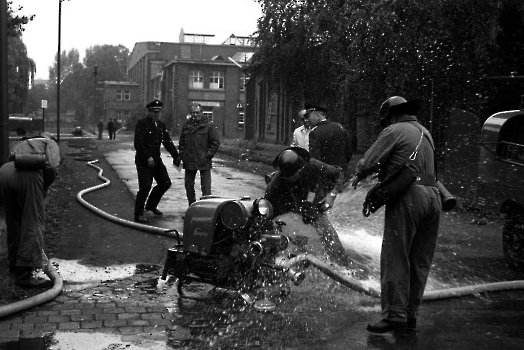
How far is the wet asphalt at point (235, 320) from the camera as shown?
201 inches

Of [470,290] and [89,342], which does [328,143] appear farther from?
[89,342]

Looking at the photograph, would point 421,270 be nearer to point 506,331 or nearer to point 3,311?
point 506,331

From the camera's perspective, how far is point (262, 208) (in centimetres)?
619

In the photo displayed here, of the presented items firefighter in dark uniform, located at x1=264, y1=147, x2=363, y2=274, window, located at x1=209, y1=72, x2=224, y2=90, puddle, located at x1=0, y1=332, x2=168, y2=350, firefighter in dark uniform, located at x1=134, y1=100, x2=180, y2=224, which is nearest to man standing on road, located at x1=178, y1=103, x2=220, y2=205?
firefighter in dark uniform, located at x1=134, y1=100, x2=180, y2=224

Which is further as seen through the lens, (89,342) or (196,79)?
(196,79)

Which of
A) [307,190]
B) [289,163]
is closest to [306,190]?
[307,190]

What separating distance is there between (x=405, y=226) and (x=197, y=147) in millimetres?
6017

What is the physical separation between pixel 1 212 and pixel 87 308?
14.9 feet

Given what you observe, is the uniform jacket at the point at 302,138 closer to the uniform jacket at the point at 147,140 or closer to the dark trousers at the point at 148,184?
the uniform jacket at the point at 147,140

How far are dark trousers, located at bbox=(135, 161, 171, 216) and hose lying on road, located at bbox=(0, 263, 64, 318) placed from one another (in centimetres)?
386

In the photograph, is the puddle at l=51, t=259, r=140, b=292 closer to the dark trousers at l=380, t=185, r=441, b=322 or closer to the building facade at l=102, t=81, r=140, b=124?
the dark trousers at l=380, t=185, r=441, b=322

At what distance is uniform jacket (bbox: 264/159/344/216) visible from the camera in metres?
6.82

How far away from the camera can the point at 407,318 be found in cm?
563

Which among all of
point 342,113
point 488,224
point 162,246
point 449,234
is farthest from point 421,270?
point 342,113
